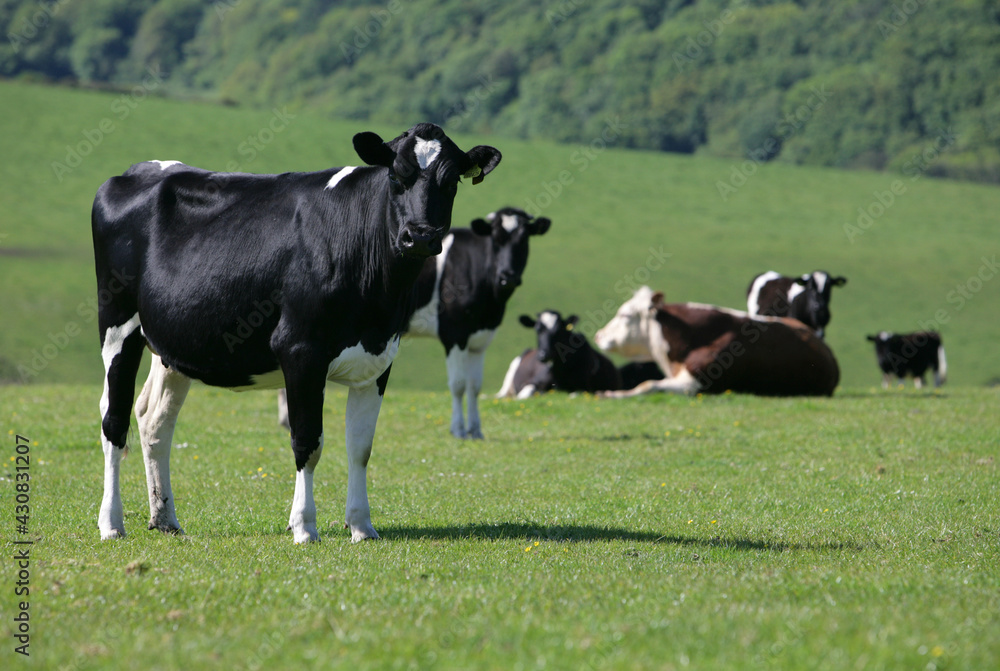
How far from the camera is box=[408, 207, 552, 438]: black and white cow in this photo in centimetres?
1496

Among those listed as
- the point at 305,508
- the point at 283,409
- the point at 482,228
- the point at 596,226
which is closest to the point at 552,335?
the point at 482,228

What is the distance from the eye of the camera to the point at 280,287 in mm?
7496

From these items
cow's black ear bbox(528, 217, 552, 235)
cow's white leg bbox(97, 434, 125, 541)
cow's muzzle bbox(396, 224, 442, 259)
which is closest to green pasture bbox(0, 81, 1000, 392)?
cow's black ear bbox(528, 217, 552, 235)

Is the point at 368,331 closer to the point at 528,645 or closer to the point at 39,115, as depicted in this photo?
the point at 528,645

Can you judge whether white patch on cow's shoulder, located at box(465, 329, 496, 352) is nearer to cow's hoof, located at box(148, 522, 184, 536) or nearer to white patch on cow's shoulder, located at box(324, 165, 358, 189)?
white patch on cow's shoulder, located at box(324, 165, 358, 189)

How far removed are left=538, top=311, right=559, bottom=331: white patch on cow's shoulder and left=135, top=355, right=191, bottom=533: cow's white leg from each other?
11.8 metres

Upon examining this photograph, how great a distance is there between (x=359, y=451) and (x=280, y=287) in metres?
1.31

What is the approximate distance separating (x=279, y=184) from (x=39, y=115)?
59915mm

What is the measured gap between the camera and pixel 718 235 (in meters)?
58.0

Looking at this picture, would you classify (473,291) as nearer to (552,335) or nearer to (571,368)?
(552,335)

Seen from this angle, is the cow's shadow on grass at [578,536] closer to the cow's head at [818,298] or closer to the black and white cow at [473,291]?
the black and white cow at [473,291]

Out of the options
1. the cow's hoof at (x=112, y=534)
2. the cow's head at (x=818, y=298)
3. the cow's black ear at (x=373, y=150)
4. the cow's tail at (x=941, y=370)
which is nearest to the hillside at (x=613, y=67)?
the cow's tail at (x=941, y=370)

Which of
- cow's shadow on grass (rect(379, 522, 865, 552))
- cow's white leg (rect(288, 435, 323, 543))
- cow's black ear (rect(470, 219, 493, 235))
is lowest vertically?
cow's shadow on grass (rect(379, 522, 865, 552))

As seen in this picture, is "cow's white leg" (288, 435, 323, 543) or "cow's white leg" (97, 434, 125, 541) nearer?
"cow's white leg" (288, 435, 323, 543)
